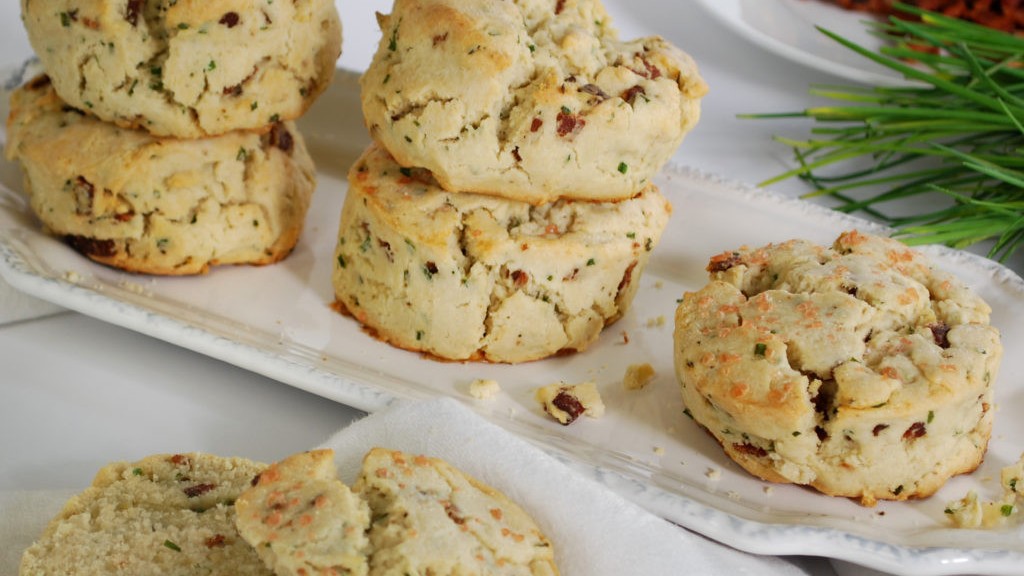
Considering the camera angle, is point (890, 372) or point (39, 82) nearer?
point (890, 372)

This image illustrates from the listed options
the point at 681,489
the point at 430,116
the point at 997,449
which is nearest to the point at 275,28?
the point at 430,116

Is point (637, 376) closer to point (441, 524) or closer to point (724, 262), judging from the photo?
point (724, 262)

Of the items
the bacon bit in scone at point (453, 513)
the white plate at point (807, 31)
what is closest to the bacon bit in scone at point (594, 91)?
the bacon bit in scone at point (453, 513)

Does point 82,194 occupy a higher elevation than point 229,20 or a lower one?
lower

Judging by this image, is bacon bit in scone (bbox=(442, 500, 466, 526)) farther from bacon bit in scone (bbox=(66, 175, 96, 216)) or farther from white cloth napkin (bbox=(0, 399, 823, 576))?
bacon bit in scone (bbox=(66, 175, 96, 216))

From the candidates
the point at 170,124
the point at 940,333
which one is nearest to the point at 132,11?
the point at 170,124

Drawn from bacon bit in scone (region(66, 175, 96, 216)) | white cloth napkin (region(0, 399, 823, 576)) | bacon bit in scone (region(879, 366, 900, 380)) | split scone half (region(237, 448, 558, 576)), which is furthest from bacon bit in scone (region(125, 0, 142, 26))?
bacon bit in scone (region(879, 366, 900, 380))
